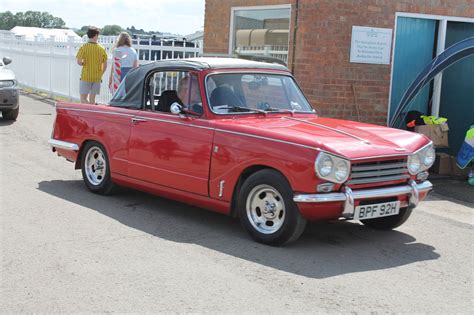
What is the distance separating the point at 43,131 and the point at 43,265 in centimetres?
818

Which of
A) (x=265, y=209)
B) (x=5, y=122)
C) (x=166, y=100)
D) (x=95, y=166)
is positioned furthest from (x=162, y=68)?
(x=5, y=122)

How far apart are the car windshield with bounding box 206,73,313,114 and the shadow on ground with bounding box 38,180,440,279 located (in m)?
1.20

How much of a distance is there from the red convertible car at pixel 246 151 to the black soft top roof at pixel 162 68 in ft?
0.05

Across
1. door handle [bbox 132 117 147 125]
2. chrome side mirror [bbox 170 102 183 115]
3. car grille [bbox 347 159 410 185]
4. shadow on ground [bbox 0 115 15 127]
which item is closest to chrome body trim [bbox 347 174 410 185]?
car grille [bbox 347 159 410 185]

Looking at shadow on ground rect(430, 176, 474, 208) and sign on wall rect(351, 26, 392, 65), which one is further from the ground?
sign on wall rect(351, 26, 392, 65)

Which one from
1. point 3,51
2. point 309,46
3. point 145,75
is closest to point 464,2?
point 309,46

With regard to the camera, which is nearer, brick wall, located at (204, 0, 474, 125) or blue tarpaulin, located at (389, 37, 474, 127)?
blue tarpaulin, located at (389, 37, 474, 127)

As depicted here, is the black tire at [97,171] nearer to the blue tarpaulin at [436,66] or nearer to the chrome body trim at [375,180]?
the chrome body trim at [375,180]

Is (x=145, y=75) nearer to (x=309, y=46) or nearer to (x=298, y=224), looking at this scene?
(x=298, y=224)

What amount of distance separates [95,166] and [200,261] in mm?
2941

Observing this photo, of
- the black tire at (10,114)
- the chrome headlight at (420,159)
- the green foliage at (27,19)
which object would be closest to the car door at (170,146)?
the chrome headlight at (420,159)

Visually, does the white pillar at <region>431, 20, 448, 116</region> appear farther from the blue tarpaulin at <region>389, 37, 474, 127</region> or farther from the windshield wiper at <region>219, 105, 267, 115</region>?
the windshield wiper at <region>219, 105, 267, 115</region>

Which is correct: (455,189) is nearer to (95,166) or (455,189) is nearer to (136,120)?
(136,120)

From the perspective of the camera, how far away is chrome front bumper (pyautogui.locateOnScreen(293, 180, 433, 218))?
5.84m
